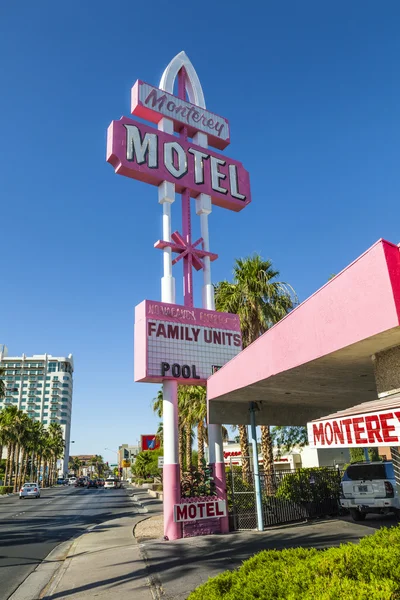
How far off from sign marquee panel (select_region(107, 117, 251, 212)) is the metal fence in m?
10.8

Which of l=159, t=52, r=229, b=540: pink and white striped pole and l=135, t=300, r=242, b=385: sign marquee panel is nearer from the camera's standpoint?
l=159, t=52, r=229, b=540: pink and white striped pole

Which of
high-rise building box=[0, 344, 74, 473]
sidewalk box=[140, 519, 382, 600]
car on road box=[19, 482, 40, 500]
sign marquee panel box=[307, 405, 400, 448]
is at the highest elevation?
high-rise building box=[0, 344, 74, 473]

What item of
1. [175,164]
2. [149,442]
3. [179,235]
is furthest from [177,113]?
[149,442]

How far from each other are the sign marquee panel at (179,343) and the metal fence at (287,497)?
364 centimetres

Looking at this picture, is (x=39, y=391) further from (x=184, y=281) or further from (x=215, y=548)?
(x=215, y=548)

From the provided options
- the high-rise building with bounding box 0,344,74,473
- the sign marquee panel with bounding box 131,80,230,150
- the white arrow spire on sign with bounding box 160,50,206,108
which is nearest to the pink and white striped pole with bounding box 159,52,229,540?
the white arrow spire on sign with bounding box 160,50,206,108

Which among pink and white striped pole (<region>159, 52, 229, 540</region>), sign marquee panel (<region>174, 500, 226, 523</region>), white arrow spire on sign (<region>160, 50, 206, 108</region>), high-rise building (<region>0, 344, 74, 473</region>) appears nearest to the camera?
sign marquee panel (<region>174, 500, 226, 523</region>)

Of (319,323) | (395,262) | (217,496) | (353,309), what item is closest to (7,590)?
(217,496)

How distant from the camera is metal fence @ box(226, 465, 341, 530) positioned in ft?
50.6

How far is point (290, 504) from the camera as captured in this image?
1631 centimetres

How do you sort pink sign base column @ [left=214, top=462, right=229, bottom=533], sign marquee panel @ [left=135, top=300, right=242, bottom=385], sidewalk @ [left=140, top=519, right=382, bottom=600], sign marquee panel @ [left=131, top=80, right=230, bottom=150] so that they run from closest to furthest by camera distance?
sidewalk @ [left=140, top=519, right=382, bottom=600], pink sign base column @ [left=214, top=462, right=229, bottom=533], sign marquee panel @ [left=135, top=300, right=242, bottom=385], sign marquee panel @ [left=131, top=80, right=230, bottom=150]

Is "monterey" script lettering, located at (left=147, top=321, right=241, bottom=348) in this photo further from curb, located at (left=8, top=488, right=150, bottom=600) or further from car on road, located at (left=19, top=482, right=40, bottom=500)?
car on road, located at (left=19, top=482, right=40, bottom=500)

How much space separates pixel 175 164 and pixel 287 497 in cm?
1305

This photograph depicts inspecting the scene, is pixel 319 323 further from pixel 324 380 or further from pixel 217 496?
pixel 217 496
